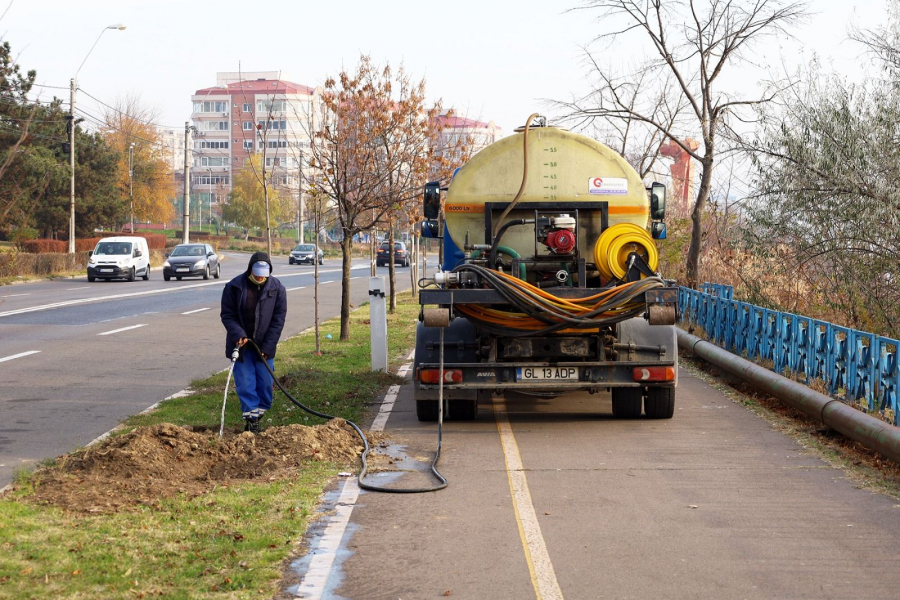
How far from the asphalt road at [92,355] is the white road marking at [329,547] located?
268cm

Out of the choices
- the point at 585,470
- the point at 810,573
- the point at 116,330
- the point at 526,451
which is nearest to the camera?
the point at 810,573

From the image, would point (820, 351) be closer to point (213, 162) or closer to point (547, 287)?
point (547, 287)

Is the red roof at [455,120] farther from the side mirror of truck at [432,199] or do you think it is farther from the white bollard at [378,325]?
the side mirror of truck at [432,199]

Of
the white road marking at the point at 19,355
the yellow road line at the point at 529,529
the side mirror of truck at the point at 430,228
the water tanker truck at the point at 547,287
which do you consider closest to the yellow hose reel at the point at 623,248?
the water tanker truck at the point at 547,287

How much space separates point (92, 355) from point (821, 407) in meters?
11.8

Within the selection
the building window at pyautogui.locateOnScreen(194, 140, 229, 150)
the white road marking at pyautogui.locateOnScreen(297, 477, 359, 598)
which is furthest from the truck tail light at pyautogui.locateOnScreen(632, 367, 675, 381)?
the building window at pyautogui.locateOnScreen(194, 140, 229, 150)

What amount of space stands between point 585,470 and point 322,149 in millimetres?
11873

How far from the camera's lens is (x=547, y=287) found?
10430 mm

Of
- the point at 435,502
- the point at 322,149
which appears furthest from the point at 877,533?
the point at 322,149

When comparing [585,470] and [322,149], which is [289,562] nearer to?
[585,470]

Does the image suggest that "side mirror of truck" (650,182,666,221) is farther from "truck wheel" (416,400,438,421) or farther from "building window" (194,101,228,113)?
"building window" (194,101,228,113)

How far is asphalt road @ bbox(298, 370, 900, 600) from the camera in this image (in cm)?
539

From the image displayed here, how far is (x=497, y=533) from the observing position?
6.36 m

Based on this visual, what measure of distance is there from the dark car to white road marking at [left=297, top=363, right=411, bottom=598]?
39094mm
